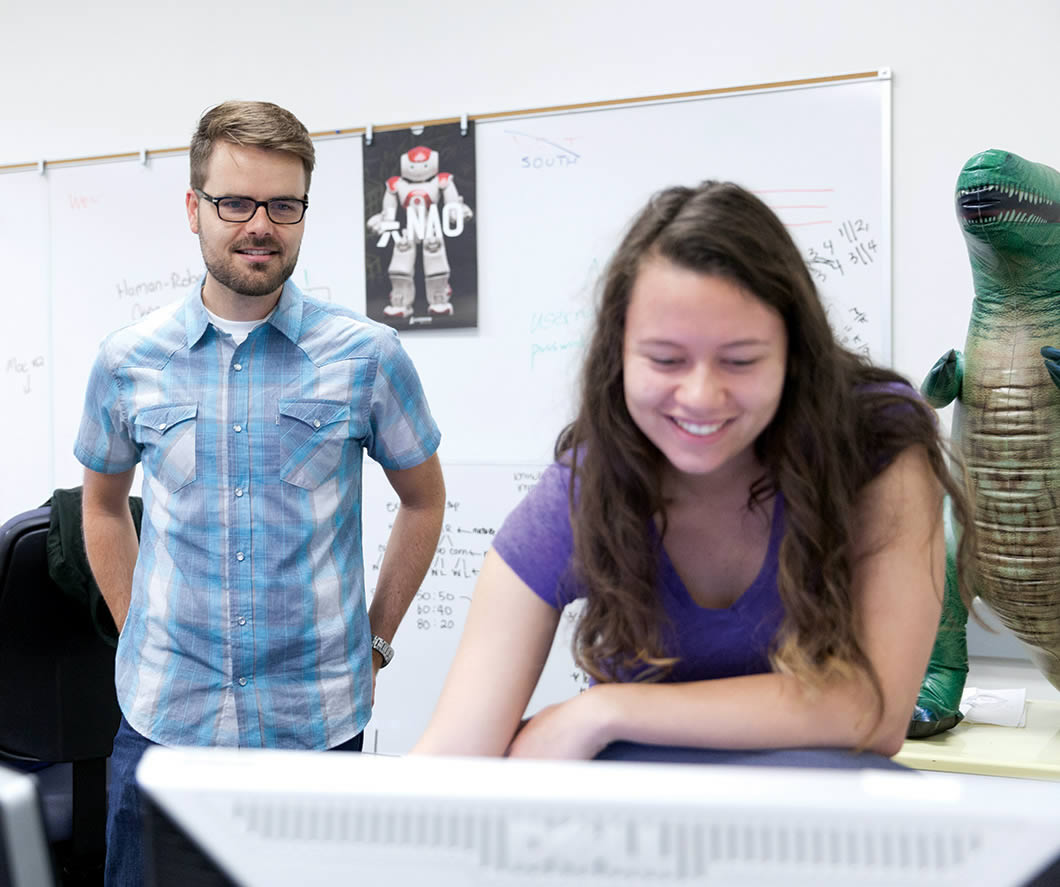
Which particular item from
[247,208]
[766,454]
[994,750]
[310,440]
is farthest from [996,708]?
[247,208]

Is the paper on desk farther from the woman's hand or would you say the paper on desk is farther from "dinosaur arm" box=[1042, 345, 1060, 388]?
the woman's hand

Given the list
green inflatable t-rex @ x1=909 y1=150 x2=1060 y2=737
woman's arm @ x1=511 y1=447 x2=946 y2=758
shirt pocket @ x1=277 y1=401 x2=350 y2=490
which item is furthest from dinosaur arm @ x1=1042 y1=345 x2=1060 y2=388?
shirt pocket @ x1=277 y1=401 x2=350 y2=490

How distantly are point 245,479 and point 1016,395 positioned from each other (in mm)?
→ 1205

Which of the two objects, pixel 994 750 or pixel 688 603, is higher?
pixel 688 603

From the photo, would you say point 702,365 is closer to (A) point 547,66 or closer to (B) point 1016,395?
(B) point 1016,395

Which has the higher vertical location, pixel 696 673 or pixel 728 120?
pixel 728 120

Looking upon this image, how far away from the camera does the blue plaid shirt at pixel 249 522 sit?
1492 mm

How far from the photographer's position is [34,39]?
314cm

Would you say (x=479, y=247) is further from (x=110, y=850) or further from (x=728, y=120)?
(x=110, y=850)

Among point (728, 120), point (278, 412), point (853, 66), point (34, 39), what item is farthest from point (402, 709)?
point (34, 39)

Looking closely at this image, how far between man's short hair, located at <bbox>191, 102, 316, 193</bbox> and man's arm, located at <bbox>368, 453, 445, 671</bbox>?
525 millimetres

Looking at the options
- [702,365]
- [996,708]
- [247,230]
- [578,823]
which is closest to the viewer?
[578,823]

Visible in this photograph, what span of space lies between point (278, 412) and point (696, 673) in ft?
2.65

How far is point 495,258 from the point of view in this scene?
272cm
